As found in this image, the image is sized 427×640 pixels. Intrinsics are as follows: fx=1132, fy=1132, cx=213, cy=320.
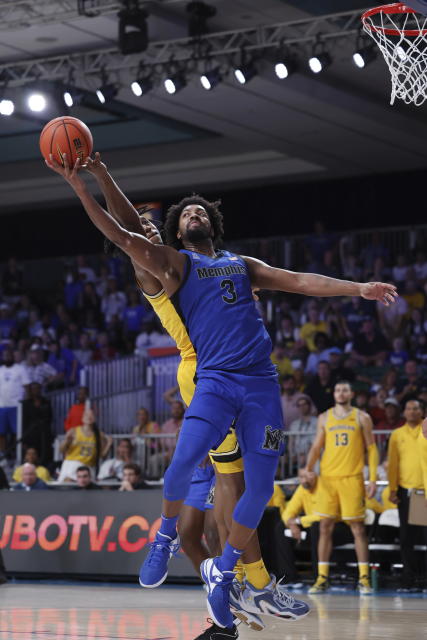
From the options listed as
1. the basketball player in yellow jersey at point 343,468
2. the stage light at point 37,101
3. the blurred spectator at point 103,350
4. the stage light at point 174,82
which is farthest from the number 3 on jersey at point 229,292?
the blurred spectator at point 103,350

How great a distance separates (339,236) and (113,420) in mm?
6319

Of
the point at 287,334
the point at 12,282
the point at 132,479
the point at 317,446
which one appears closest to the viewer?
the point at 317,446

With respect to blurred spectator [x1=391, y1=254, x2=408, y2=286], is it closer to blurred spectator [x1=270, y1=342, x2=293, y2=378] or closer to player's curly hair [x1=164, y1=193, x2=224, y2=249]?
blurred spectator [x1=270, y1=342, x2=293, y2=378]

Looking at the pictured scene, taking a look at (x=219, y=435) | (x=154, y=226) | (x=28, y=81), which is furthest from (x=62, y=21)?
(x=219, y=435)

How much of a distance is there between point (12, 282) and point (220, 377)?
19.9m

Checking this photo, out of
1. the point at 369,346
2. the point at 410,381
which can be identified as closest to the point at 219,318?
the point at 410,381

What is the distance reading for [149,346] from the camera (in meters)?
21.4

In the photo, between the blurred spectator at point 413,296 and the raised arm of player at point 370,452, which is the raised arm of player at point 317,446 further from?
the blurred spectator at point 413,296

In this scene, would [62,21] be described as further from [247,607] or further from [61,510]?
[247,607]

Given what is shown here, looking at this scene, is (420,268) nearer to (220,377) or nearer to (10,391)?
(10,391)

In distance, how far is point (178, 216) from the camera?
7555 millimetres

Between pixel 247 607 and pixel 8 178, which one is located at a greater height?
pixel 8 178

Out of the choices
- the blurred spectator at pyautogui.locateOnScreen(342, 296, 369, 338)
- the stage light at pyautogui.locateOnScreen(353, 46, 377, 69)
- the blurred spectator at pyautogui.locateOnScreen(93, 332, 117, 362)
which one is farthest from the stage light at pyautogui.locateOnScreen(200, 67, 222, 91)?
the blurred spectator at pyautogui.locateOnScreen(93, 332, 117, 362)

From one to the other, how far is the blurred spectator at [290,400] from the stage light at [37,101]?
223 inches
